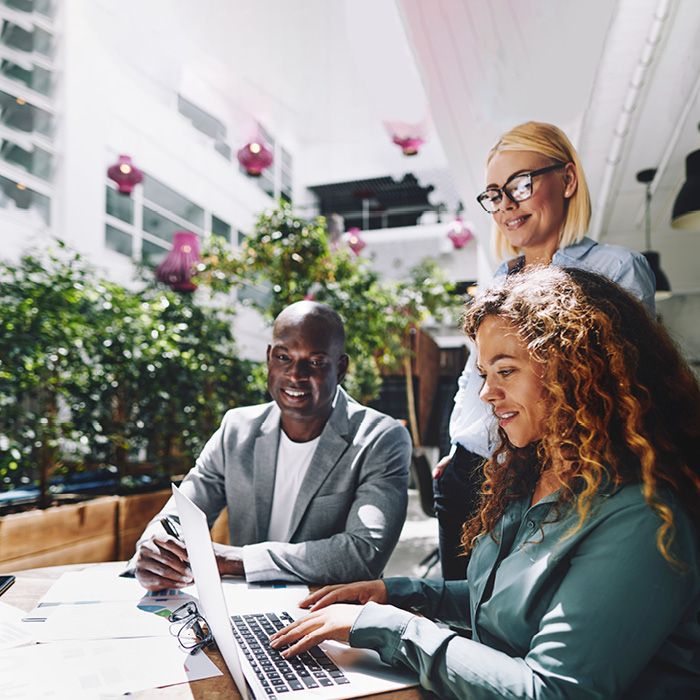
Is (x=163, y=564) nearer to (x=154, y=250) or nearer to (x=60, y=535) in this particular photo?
(x=60, y=535)

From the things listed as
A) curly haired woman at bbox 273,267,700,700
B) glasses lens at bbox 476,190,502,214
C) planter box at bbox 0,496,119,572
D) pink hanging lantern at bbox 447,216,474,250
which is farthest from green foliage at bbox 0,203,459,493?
pink hanging lantern at bbox 447,216,474,250

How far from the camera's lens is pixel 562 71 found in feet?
8.87

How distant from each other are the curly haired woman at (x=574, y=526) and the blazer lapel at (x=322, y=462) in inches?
22.7

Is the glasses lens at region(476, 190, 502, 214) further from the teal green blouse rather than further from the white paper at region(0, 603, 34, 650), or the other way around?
the white paper at region(0, 603, 34, 650)

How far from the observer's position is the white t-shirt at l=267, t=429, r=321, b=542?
1863 millimetres

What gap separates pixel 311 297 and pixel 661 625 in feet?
10.7

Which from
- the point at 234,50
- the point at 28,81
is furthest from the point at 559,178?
the point at 28,81

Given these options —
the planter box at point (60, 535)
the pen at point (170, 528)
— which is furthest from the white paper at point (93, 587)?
the planter box at point (60, 535)

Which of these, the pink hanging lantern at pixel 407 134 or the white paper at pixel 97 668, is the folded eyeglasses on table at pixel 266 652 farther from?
the pink hanging lantern at pixel 407 134

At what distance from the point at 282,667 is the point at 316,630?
0.08m

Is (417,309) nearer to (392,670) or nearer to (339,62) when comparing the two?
(339,62)

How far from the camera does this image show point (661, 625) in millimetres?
800

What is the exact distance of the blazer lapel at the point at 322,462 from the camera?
5.84 ft

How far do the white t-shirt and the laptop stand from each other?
30.0 inches
